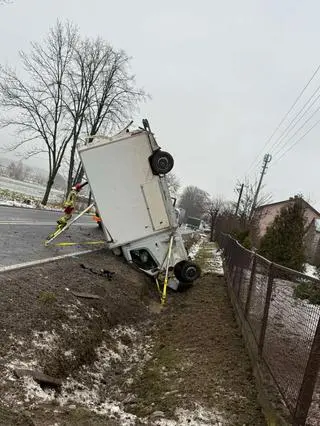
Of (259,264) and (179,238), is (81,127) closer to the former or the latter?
(179,238)

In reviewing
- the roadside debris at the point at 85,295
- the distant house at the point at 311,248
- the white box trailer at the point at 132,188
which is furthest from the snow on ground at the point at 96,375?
the distant house at the point at 311,248

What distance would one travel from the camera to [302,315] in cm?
438

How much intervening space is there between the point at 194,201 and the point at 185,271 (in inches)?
5482

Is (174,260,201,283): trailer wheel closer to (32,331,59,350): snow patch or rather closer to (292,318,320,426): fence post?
(32,331,59,350): snow patch

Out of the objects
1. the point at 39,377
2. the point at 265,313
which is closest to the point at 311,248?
the point at 265,313

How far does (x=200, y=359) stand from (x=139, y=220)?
4.98 meters

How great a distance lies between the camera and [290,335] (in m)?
4.63

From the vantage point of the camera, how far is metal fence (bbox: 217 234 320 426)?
3.74m

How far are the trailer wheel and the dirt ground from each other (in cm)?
173

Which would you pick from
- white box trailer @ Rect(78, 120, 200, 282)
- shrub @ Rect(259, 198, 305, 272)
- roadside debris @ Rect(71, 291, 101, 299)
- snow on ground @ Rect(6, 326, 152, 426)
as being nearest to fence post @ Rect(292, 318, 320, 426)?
snow on ground @ Rect(6, 326, 152, 426)

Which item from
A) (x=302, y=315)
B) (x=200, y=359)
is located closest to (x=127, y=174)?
(x=200, y=359)

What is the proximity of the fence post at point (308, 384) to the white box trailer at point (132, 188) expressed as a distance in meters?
7.09

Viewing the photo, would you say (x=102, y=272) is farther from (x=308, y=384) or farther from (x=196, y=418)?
(x=308, y=384)

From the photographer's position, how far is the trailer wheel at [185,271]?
10.9m
